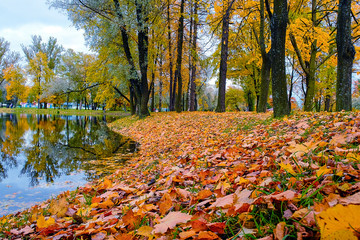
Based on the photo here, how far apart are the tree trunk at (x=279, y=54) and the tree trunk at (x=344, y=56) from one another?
1.43 metres

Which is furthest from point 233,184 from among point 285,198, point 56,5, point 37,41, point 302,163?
point 37,41

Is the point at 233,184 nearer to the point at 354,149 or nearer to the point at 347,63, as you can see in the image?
the point at 354,149

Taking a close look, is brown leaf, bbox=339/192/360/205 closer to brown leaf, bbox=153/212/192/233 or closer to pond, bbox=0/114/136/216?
brown leaf, bbox=153/212/192/233

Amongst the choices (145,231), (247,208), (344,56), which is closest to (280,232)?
(247,208)

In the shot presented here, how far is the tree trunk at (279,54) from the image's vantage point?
20.5ft

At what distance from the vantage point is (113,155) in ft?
22.6

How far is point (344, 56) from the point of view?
623 cm

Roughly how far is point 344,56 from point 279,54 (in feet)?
5.63

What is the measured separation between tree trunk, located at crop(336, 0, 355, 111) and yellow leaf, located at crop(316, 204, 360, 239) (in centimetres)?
673

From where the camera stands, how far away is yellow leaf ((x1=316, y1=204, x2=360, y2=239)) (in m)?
0.91

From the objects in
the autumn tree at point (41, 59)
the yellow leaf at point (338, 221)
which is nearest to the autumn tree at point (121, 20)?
the yellow leaf at point (338, 221)

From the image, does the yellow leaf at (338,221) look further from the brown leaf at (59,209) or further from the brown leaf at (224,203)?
the brown leaf at (59,209)

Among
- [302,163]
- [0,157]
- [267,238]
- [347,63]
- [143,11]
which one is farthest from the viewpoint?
[143,11]

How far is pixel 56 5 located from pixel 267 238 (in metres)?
14.1
